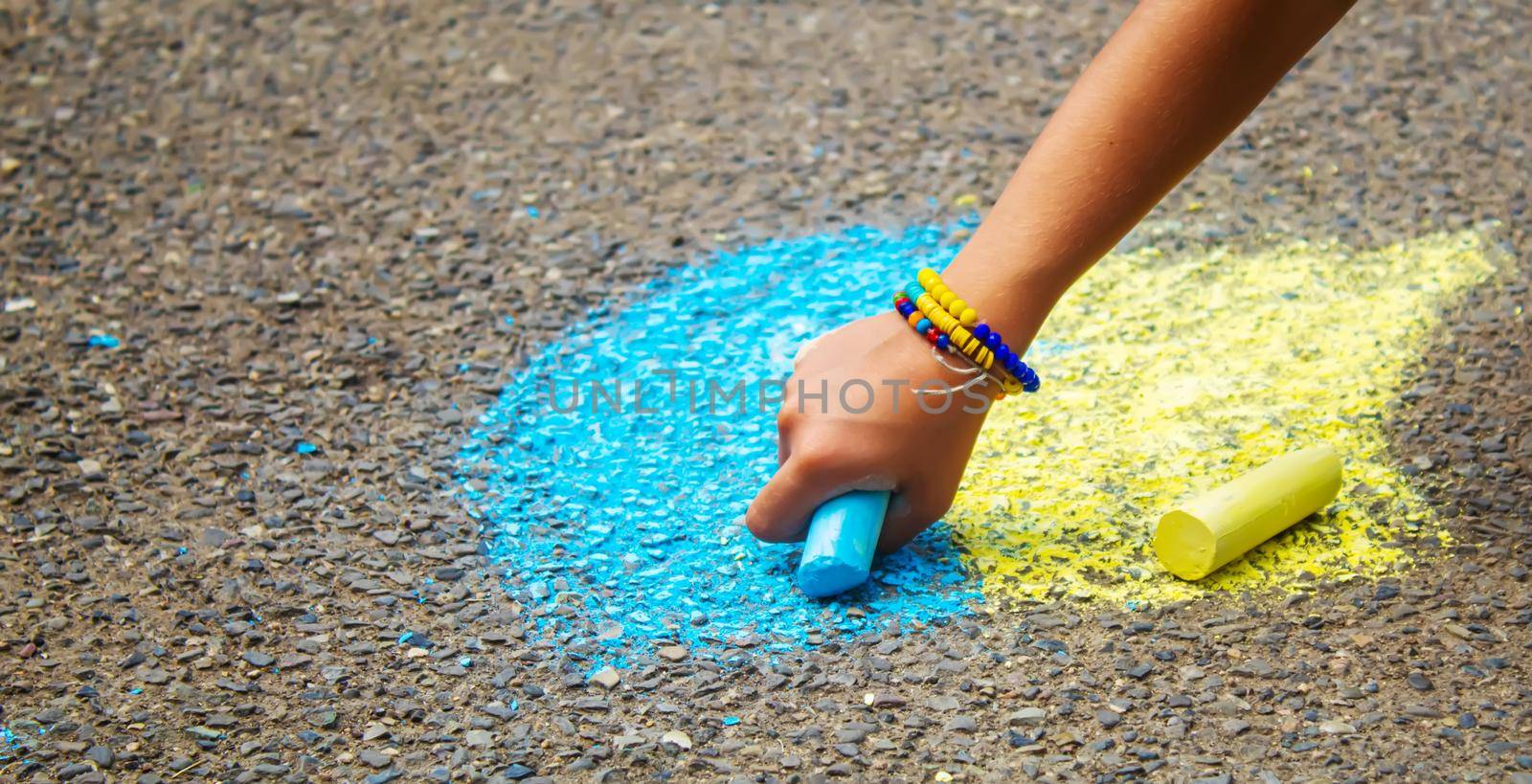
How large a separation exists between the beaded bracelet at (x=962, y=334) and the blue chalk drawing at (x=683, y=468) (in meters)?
0.33

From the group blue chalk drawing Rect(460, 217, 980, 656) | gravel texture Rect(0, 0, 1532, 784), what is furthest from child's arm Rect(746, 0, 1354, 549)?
gravel texture Rect(0, 0, 1532, 784)

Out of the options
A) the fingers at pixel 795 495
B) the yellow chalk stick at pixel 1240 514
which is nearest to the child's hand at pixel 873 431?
the fingers at pixel 795 495

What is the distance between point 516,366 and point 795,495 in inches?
34.9

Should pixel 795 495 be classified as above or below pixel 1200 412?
above

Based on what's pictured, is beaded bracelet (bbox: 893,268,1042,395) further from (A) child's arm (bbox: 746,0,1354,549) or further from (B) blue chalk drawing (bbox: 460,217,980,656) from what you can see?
(B) blue chalk drawing (bbox: 460,217,980,656)

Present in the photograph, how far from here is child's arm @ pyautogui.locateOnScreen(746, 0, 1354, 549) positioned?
1.80 m

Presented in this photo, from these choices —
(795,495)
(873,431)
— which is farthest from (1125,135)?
(795,495)

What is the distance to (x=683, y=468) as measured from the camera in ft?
7.85

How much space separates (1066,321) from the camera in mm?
2680

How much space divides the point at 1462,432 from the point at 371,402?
6.31 ft

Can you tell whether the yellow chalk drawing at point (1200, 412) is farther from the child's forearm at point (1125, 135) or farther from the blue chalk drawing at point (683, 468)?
the child's forearm at point (1125, 135)

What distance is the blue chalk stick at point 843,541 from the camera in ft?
6.43

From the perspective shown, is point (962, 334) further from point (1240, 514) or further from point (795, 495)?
point (1240, 514)

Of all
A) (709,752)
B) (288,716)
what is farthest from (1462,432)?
(288,716)
